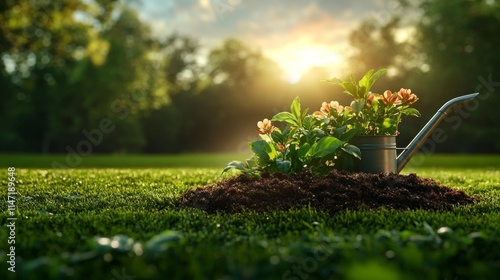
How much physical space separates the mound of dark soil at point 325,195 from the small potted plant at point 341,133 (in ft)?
1.09

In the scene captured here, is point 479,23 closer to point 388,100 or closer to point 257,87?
point 257,87

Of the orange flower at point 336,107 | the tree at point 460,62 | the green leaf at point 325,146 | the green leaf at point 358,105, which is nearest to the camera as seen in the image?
the green leaf at point 325,146

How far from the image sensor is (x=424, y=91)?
34.9 m

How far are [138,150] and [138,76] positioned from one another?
888 cm

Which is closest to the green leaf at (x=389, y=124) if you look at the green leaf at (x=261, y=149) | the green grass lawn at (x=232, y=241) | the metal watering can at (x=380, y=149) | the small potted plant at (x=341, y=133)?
the small potted plant at (x=341, y=133)

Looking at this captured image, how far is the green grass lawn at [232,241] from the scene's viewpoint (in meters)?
Result: 2.37

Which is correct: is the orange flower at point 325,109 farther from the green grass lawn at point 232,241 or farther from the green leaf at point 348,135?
the green grass lawn at point 232,241

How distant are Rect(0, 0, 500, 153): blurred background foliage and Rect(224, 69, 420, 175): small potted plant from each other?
1804 cm

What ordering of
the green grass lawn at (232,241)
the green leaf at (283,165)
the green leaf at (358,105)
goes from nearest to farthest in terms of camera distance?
the green grass lawn at (232,241) < the green leaf at (283,165) < the green leaf at (358,105)

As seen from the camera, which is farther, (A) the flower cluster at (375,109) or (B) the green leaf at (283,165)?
(A) the flower cluster at (375,109)

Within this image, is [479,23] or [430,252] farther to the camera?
[479,23]

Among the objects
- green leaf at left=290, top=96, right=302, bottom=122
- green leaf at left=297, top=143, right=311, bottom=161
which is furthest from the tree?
green leaf at left=297, top=143, right=311, bottom=161

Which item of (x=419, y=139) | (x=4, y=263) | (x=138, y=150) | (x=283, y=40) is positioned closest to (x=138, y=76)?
(x=138, y=150)

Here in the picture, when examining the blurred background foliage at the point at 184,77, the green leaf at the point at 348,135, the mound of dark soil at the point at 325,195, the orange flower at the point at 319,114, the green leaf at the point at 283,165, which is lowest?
the mound of dark soil at the point at 325,195
